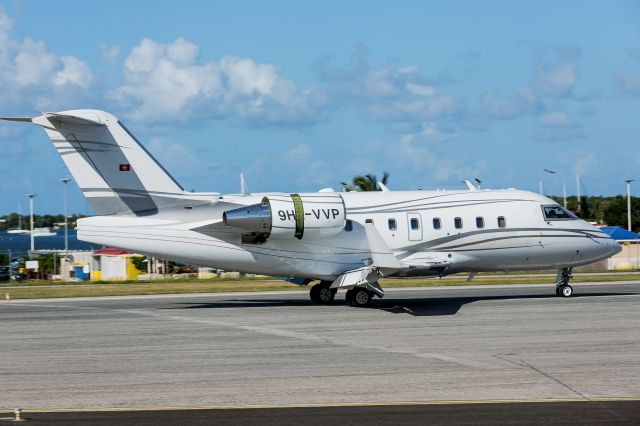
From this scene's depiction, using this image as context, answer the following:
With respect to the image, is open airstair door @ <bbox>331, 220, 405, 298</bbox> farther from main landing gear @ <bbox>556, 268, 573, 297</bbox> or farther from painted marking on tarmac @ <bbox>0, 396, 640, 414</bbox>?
painted marking on tarmac @ <bbox>0, 396, 640, 414</bbox>

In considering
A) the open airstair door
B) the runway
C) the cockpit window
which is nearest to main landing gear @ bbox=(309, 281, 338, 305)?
the runway

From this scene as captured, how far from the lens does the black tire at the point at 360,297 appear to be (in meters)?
27.1

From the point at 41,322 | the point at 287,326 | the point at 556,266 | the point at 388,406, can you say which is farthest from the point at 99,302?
the point at 388,406

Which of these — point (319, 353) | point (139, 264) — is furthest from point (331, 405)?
point (139, 264)

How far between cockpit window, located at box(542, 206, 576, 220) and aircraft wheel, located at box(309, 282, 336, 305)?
25.4 feet

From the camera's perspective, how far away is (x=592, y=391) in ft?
44.0

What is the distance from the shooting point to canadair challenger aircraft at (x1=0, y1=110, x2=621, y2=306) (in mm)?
25406

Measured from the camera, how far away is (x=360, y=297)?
2712cm

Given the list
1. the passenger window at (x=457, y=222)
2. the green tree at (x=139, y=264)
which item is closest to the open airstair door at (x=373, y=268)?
the passenger window at (x=457, y=222)

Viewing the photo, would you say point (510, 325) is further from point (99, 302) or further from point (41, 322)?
point (99, 302)

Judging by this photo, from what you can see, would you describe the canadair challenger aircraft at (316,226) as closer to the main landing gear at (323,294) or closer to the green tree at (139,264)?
the main landing gear at (323,294)

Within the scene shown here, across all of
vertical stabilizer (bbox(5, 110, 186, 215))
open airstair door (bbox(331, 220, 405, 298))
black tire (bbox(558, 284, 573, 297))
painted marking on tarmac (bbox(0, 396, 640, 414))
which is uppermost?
vertical stabilizer (bbox(5, 110, 186, 215))

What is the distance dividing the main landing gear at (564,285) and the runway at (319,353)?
710 millimetres

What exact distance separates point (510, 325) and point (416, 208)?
7.21 metres
